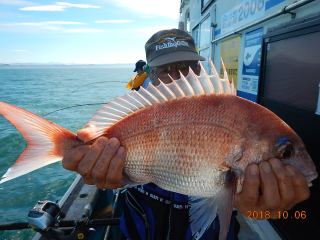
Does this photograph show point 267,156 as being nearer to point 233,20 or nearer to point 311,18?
point 311,18

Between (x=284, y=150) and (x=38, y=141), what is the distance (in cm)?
165

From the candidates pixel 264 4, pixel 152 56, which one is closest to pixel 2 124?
pixel 152 56

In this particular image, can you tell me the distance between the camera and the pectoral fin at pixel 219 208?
1.22m

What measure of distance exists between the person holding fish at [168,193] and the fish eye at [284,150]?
43mm

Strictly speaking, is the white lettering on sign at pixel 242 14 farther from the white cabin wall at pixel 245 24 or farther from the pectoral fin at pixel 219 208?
the pectoral fin at pixel 219 208

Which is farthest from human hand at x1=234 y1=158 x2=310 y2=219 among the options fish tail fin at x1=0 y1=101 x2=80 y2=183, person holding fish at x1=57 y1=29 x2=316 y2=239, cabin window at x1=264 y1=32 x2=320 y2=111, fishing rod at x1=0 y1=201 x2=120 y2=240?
fishing rod at x1=0 y1=201 x2=120 y2=240

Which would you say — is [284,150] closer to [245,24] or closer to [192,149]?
[192,149]

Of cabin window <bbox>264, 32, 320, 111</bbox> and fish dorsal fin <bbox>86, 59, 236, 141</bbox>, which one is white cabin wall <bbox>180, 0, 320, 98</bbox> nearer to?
cabin window <bbox>264, 32, 320, 111</bbox>

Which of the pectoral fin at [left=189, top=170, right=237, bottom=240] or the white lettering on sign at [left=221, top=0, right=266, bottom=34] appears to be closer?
the pectoral fin at [left=189, top=170, right=237, bottom=240]

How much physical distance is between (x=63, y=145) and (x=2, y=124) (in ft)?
43.6

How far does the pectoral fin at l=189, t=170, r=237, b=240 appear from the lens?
1222 mm

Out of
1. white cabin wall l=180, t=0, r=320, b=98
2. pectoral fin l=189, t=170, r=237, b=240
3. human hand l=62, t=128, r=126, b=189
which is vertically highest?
white cabin wall l=180, t=0, r=320, b=98

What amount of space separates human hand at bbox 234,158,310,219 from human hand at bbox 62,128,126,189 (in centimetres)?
87

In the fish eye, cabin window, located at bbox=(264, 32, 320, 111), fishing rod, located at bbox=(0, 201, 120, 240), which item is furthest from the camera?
fishing rod, located at bbox=(0, 201, 120, 240)
